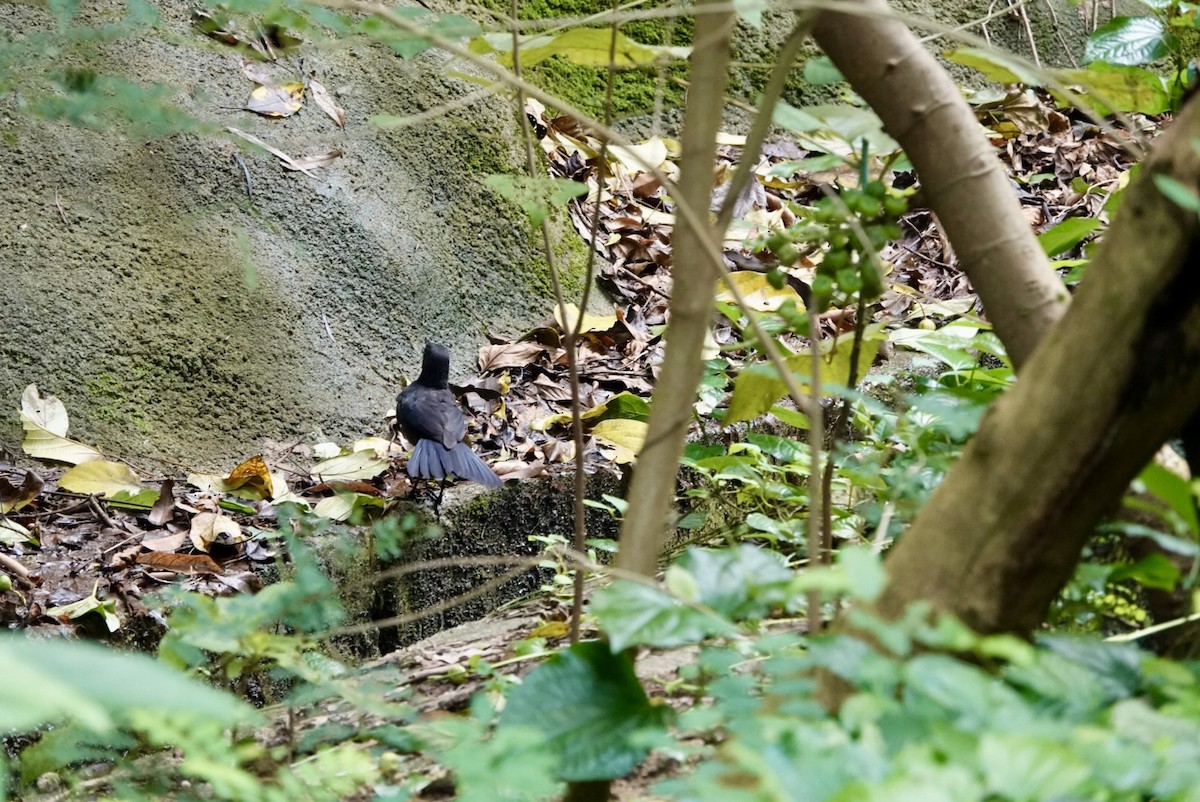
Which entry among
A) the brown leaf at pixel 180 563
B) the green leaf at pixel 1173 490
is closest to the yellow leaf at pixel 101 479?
the brown leaf at pixel 180 563

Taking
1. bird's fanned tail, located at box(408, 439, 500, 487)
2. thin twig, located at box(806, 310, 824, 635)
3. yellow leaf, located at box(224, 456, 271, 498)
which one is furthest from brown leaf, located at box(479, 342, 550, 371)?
thin twig, located at box(806, 310, 824, 635)

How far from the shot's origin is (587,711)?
53.2 inches

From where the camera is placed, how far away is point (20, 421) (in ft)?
11.4

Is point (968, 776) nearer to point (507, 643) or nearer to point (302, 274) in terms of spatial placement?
point (507, 643)

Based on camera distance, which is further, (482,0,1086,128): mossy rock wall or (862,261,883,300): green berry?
(482,0,1086,128): mossy rock wall

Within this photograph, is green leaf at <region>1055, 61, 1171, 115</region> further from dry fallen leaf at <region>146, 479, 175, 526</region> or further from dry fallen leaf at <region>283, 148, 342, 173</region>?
dry fallen leaf at <region>283, 148, 342, 173</region>

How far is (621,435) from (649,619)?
246 centimetres

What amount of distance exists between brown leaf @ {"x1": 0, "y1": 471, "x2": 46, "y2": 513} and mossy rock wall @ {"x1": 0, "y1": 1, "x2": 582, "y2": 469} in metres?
0.20

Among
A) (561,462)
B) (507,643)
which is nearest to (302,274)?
(561,462)

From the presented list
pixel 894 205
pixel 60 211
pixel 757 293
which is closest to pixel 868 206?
pixel 894 205

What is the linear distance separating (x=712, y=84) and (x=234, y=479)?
251 centimetres

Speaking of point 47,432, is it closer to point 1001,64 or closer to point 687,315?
point 687,315

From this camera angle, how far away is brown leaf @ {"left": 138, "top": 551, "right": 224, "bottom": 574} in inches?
121

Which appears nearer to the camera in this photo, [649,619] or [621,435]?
[649,619]
